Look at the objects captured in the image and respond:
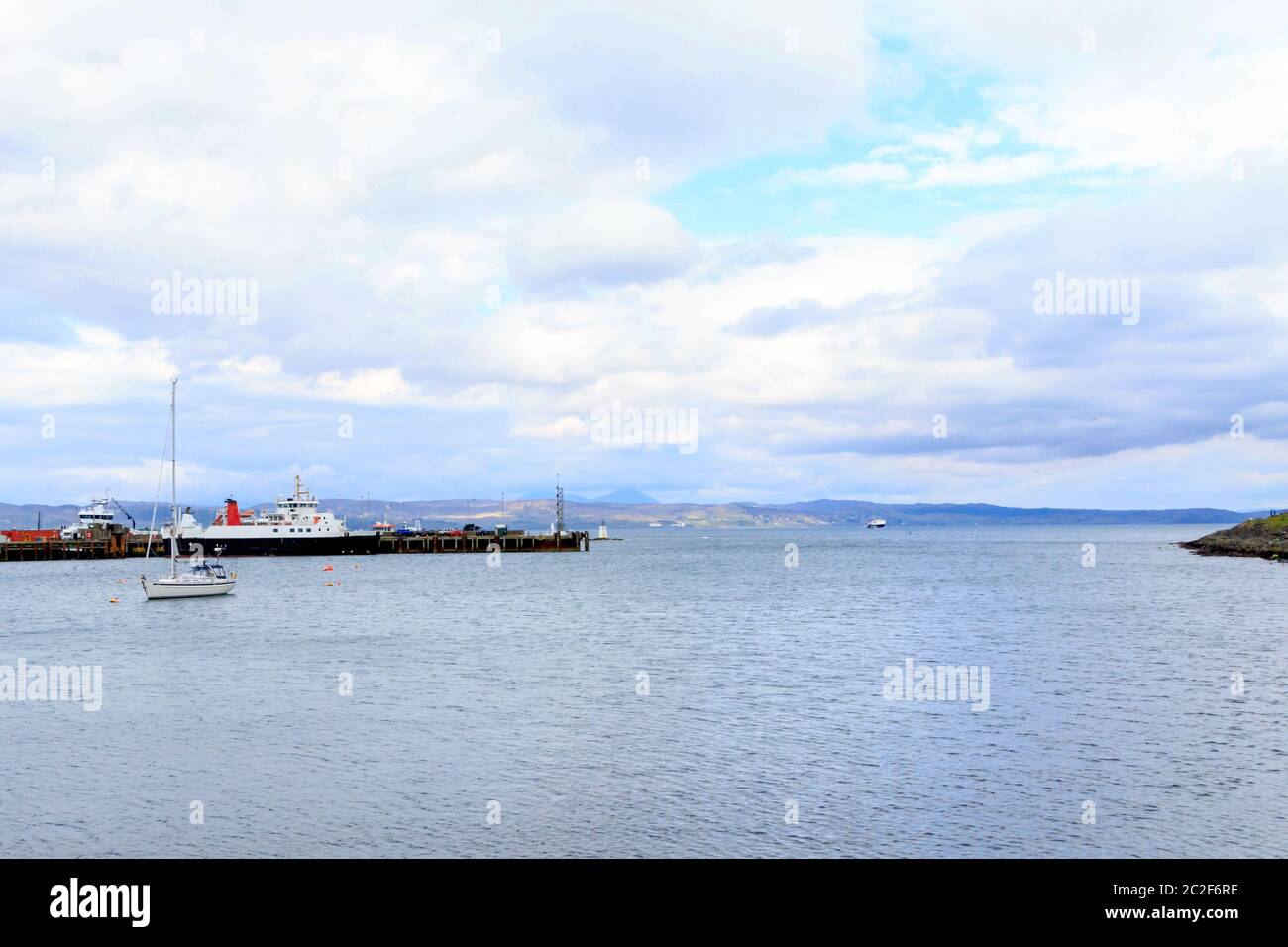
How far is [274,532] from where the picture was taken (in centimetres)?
17812

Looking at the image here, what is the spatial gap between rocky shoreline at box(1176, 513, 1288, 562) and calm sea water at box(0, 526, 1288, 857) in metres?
93.5

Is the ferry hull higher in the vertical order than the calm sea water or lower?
higher

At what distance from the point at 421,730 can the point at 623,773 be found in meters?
9.60

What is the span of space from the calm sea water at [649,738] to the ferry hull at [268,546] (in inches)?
3923

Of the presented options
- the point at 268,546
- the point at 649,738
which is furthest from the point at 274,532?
the point at 649,738

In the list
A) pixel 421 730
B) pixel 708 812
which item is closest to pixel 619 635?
pixel 421 730

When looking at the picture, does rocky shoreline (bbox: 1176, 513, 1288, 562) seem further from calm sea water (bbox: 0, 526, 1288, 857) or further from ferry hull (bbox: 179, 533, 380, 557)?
ferry hull (bbox: 179, 533, 380, 557)

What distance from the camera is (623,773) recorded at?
99.5ft

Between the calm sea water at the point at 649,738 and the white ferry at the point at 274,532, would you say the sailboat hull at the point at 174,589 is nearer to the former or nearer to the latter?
the calm sea water at the point at 649,738

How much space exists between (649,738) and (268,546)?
156m

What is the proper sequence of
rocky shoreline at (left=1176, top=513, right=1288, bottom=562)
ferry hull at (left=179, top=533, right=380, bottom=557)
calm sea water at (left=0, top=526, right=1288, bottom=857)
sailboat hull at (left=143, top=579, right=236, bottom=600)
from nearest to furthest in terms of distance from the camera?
calm sea water at (left=0, top=526, right=1288, bottom=857), sailboat hull at (left=143, top=579, right=236, bottom=600), rocky shoreline at (left=1176, top=513, right=1288, bottom=562), ferry hull at (left=179, top=533, right=380, bottom=557)

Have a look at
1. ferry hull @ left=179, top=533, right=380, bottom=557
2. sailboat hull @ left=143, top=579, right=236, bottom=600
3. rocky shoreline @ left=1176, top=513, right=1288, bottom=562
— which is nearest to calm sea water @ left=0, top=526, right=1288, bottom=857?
sailboat hull @ left=143, top=579, right=236, bottom=600

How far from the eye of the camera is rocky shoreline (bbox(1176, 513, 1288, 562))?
157m
